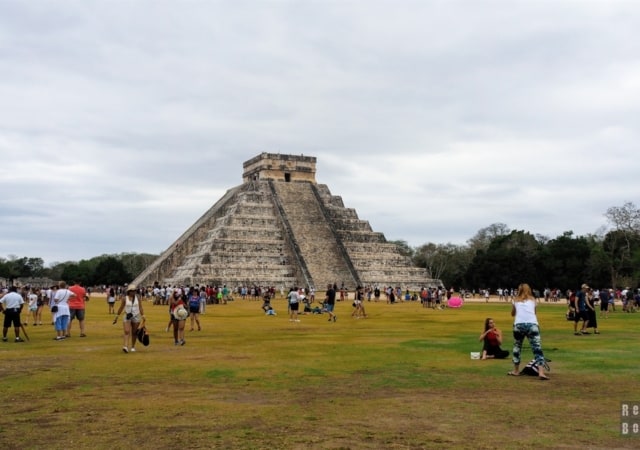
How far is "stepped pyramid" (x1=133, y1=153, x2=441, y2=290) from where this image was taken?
158 feet

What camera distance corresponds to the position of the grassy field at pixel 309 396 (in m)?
6.01

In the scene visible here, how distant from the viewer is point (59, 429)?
6.39 m

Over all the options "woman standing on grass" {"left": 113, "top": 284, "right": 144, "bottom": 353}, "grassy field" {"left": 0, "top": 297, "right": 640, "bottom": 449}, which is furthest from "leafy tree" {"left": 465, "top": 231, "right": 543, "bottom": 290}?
"woman standing on grass" {"left": 113, "top": 284, "right": 144, "bottom": 353}

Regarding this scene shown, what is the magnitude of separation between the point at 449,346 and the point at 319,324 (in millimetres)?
7680

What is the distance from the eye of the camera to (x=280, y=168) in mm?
58281

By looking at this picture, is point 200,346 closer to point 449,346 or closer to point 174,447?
point 449,346

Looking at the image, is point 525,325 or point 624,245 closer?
point 525,325

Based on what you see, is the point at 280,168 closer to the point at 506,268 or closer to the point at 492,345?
the point at 506,268

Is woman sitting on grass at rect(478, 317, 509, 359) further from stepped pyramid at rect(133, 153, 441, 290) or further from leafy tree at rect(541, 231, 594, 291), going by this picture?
leafy tree at rect(541, 231, 594, 291)

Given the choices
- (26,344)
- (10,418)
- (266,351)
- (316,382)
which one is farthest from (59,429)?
(26,344)

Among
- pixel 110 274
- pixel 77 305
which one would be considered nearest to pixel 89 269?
pixel 110 274

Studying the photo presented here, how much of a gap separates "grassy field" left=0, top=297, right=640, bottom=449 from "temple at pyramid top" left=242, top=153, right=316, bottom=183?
43.8 meters

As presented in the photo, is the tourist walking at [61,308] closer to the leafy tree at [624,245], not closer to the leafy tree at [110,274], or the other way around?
the leafy tree at [624,245]

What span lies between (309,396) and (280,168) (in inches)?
2001
